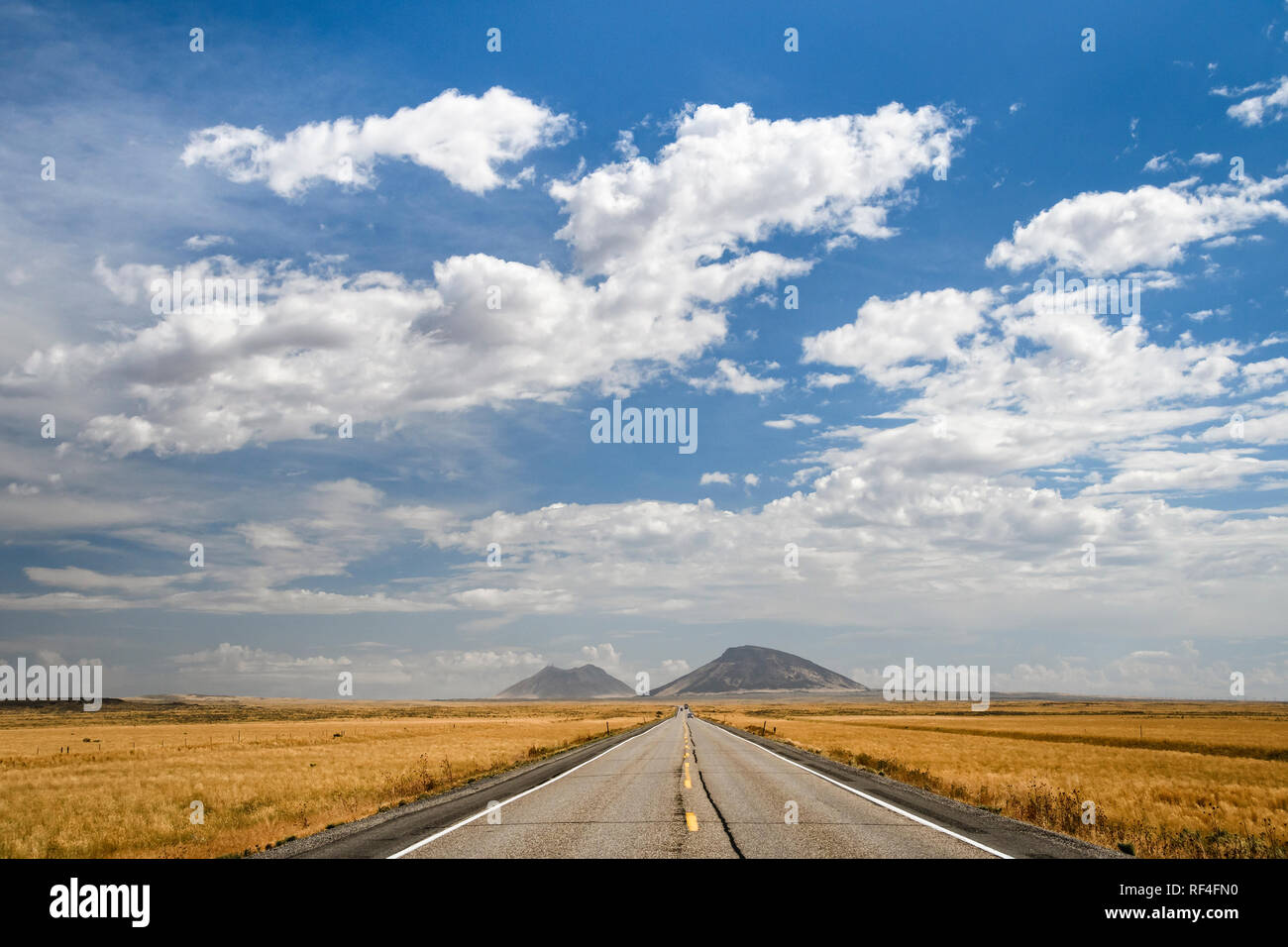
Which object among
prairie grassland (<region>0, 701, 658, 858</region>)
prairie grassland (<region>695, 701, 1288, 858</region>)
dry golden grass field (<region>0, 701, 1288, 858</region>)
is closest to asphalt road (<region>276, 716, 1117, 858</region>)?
prairie grassland (<region>695, 701, 1288, 858</region>)

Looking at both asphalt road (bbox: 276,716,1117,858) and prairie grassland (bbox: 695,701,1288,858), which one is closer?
asphalt road (bbox: 276,716,1117,858)

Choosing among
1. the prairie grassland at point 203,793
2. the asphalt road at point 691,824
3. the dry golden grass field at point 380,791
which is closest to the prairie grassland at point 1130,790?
the dry golden grass field at point 380,791

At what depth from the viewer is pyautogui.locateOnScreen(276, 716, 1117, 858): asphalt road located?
970cm

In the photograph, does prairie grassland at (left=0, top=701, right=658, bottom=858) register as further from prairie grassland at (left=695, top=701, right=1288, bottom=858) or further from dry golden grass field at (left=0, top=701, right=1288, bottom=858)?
prairie grassland at (left=695, top=701, right=1288, bottom=858)

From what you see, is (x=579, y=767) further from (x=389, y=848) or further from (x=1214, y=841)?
(x=1214, y=841)

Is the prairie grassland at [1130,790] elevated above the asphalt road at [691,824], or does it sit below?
below

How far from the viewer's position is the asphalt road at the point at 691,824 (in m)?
9.70

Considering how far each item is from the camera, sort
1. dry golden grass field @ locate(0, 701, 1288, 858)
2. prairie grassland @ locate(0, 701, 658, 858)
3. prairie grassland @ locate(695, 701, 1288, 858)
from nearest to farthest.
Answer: prairie grassland @ locate(695, 701, 1288, 858), dry golden grass field @ locate(0, 701, 1288, 858), prairie grassland @ locate(0, 701, 658, 858)

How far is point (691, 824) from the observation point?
38.4 feet

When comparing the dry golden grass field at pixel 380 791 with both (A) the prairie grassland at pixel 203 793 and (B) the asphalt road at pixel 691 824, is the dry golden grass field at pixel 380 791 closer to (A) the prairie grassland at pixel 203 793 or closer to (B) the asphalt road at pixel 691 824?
(A) the prairie grassland at pixel 203 793
